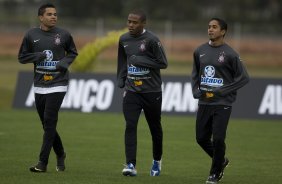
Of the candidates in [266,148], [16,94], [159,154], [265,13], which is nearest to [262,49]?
[265,13]

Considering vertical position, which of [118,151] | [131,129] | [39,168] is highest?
[131,129]

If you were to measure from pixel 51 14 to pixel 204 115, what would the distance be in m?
2.66

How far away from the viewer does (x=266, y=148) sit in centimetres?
1708

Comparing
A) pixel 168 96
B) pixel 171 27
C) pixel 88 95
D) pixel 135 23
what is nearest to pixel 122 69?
pixel 135 23

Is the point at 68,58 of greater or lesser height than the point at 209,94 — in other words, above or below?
above

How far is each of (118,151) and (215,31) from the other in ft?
17.7

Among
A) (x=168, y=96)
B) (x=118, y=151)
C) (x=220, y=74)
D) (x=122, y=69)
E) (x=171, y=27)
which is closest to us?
(x=220, y=74)

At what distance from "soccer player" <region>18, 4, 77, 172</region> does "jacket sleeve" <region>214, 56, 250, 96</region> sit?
2.30m

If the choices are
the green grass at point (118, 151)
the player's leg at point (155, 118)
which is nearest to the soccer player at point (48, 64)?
the green grass at point (118, 151)

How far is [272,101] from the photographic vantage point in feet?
76.3

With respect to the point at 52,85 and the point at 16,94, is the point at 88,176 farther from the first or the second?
the point at 16,94

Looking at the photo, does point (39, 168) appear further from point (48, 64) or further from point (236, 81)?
point (236, 81)

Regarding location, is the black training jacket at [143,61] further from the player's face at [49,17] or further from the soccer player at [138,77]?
the player's face at [49,17]

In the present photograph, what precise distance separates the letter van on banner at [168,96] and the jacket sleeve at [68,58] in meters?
11.7
